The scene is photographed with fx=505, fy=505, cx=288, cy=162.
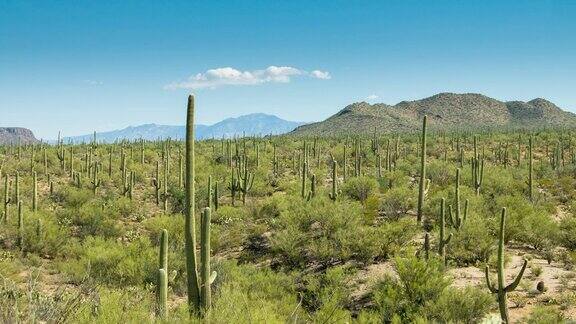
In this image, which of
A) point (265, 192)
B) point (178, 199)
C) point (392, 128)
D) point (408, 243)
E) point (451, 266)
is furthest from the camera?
point (392, 128)

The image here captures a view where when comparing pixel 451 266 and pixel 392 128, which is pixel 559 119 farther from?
pixel 451 266

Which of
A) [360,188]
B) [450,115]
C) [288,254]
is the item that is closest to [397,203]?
[360,188]

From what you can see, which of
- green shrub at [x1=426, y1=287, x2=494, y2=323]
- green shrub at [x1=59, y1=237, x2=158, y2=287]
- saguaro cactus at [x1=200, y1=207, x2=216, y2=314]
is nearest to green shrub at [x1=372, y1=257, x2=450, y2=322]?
green shrub at [x1=426, y1=287, x2=494, y2=323]

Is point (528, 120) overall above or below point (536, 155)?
above

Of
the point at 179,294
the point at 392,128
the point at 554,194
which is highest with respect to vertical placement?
the point at 392,128

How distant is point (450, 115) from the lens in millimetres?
136500

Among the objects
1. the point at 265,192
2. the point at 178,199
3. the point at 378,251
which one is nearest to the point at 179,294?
the point at 378,251

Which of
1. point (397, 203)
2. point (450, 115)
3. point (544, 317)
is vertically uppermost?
point (450, 115)

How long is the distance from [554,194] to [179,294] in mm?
20837

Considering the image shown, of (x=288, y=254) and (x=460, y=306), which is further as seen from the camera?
(x=288, y=254)

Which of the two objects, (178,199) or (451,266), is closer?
(451,266)

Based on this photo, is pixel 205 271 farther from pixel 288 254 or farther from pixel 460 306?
pixel 288 254

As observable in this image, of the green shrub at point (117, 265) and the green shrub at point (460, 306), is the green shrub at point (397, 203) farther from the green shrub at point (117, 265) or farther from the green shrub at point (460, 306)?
the green shrub at point (117, 265)

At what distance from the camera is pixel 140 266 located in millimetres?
13516
